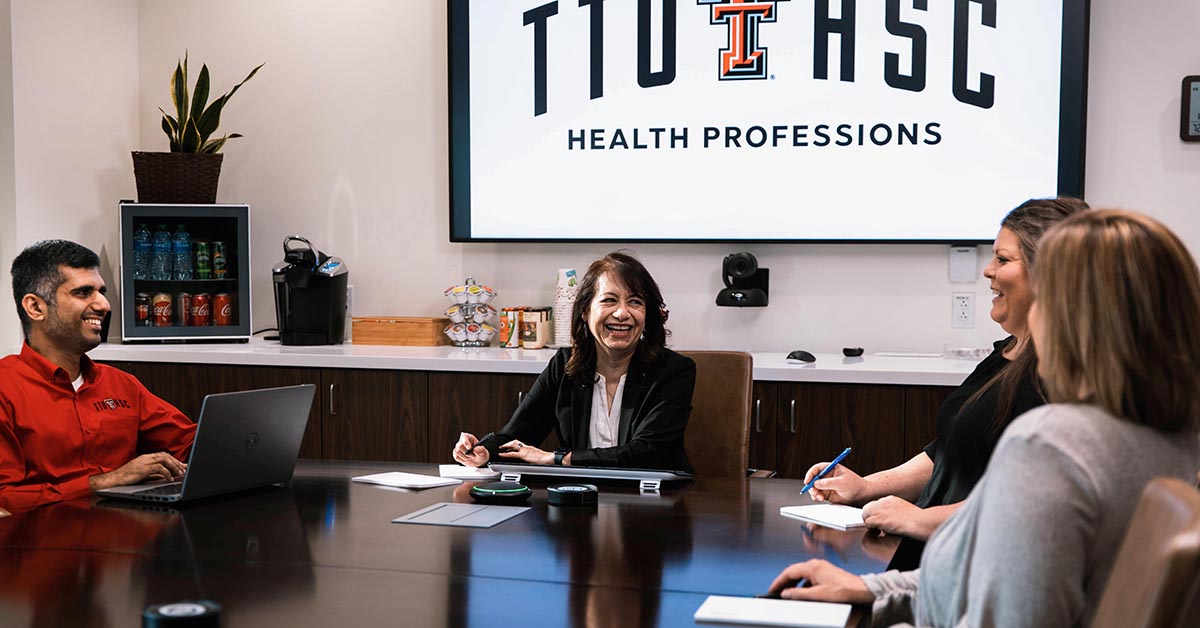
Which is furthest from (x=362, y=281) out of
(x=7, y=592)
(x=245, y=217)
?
(x=7, y=592)

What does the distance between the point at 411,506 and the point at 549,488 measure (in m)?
0.31

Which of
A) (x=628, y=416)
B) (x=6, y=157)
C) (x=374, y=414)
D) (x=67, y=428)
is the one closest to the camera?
(x=67, y=428)

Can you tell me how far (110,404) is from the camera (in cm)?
283

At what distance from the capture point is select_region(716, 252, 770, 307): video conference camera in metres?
4.07

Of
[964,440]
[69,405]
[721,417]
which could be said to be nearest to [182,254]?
[69,405]

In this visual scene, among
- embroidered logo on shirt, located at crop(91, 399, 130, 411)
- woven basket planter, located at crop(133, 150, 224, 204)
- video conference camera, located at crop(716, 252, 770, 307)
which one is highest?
woven basket planter, located at crop(133, 150, 224, 204)

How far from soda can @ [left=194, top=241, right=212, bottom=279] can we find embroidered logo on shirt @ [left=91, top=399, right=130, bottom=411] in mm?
1659

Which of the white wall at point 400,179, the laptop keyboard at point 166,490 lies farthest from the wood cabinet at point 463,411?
the laptop keyboard at point 166,490

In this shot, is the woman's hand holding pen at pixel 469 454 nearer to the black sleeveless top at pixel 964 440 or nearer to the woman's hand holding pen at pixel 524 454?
the woman's hand holding pen at pixel 524 454

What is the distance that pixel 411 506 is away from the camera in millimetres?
2379

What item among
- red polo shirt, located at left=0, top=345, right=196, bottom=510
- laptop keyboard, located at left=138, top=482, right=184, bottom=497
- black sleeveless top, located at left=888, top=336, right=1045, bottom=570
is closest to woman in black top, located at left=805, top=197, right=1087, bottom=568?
black sleeveless top, located at left=888, top=336, right=1045, bottom=570

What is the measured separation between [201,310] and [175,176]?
1.67 feet

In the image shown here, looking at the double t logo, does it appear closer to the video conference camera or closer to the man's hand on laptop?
the video conference camera

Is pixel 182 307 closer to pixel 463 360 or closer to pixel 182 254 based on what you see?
pixel 182 254
